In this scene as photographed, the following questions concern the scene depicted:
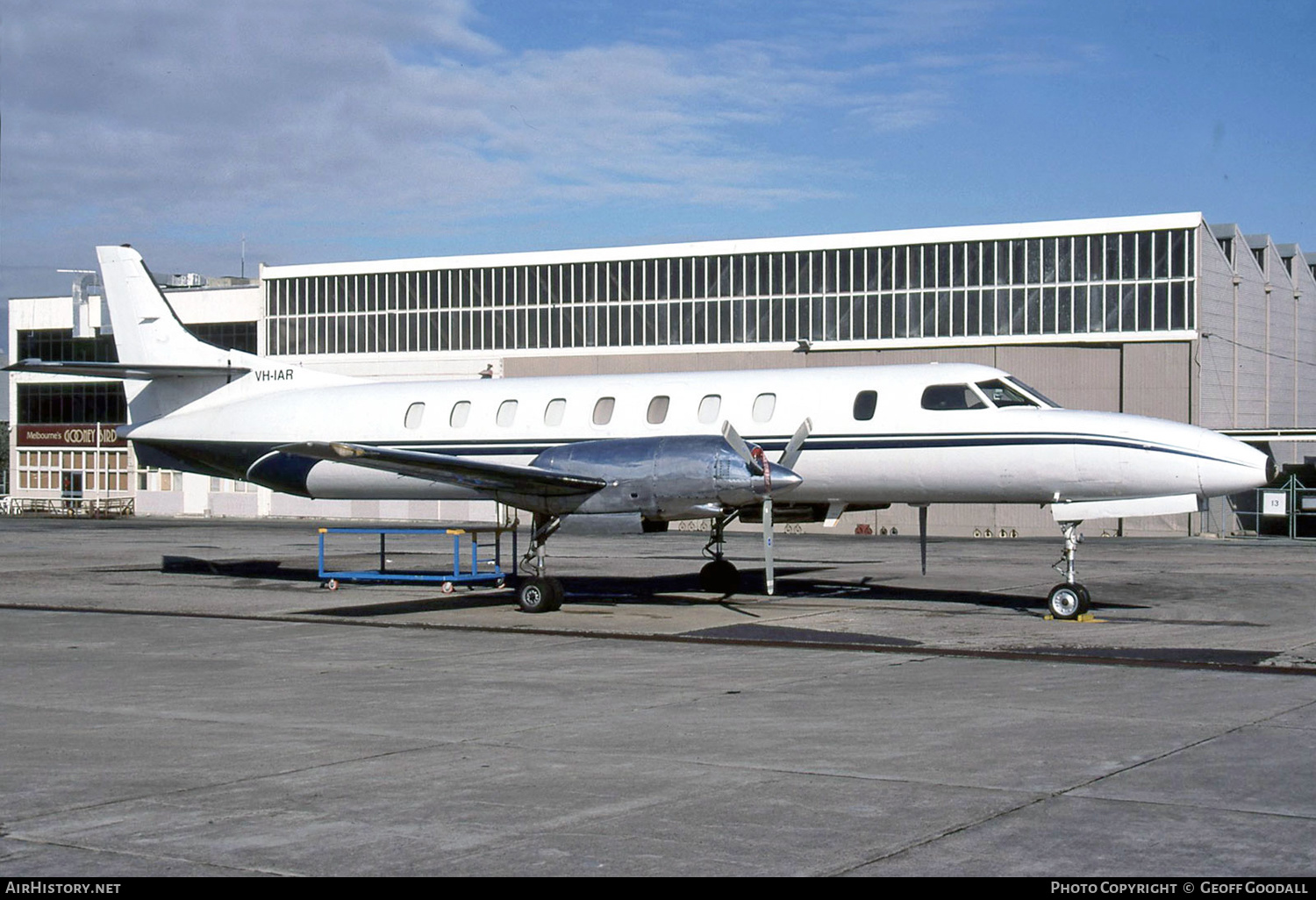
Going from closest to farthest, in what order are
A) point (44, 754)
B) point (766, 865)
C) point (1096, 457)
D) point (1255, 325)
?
point (766, 865)
point (44, 754)
point (1096, 457)
point (1255, 325)

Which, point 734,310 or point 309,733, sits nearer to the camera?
point 309,733

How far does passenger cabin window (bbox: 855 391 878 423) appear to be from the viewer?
2009 cm

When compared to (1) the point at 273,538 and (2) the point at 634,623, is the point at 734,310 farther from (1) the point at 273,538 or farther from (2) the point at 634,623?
(2) the point at 634,623

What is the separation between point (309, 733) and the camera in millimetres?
10680

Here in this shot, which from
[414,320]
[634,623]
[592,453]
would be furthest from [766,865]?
[414,320]

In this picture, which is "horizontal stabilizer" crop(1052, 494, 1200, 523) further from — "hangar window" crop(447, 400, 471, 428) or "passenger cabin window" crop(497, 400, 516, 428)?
"hangar window" crop(447, 400, 471, 428)

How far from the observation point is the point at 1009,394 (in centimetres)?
1969

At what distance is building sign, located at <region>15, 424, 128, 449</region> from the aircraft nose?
2575 inches

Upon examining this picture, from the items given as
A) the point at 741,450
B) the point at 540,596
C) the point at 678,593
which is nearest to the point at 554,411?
the point at 540,596

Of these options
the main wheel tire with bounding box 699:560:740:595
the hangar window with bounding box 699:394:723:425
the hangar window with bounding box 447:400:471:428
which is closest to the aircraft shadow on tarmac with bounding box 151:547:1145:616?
the main wheel tire with bounding box 699:560:740:595

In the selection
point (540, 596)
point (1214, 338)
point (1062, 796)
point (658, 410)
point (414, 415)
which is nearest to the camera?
point (1062, 796)

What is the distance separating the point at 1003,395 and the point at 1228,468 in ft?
10.7

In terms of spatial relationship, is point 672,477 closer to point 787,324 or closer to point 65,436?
point 787,324

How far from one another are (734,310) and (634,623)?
48.3 m
